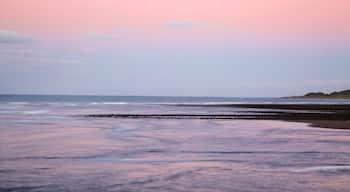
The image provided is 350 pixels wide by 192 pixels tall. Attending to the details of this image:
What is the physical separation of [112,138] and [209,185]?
1597 centimetres

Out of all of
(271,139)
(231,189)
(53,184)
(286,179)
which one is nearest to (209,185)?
(231,189)

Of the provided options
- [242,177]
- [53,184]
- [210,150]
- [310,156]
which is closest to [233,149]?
[210,150]

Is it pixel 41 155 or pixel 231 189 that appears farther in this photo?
pixel 41 155

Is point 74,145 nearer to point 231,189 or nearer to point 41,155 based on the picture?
point 41,155

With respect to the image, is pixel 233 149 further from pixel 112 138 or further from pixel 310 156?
pixel 112 138

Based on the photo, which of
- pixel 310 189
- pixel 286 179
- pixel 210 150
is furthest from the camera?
pixel 210 150

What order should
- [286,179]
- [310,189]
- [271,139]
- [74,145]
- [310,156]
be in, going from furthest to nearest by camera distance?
[271,139] < [74,145] < [310,156] < [286,179] < [310,189]

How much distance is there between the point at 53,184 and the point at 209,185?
14.3ft

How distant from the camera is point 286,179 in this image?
1460 centimetres

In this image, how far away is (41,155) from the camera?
66.4ft

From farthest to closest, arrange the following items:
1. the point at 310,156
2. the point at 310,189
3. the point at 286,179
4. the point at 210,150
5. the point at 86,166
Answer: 1. the point at 210,150
2. the point at 310,156
3. the point at 86,166
4. the point at 286,179
5. the point at 310,189

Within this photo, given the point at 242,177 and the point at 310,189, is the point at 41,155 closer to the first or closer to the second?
the point at 242,177

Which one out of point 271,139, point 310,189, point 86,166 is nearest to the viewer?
point 310,189

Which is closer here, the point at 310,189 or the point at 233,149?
the point at 310,189
